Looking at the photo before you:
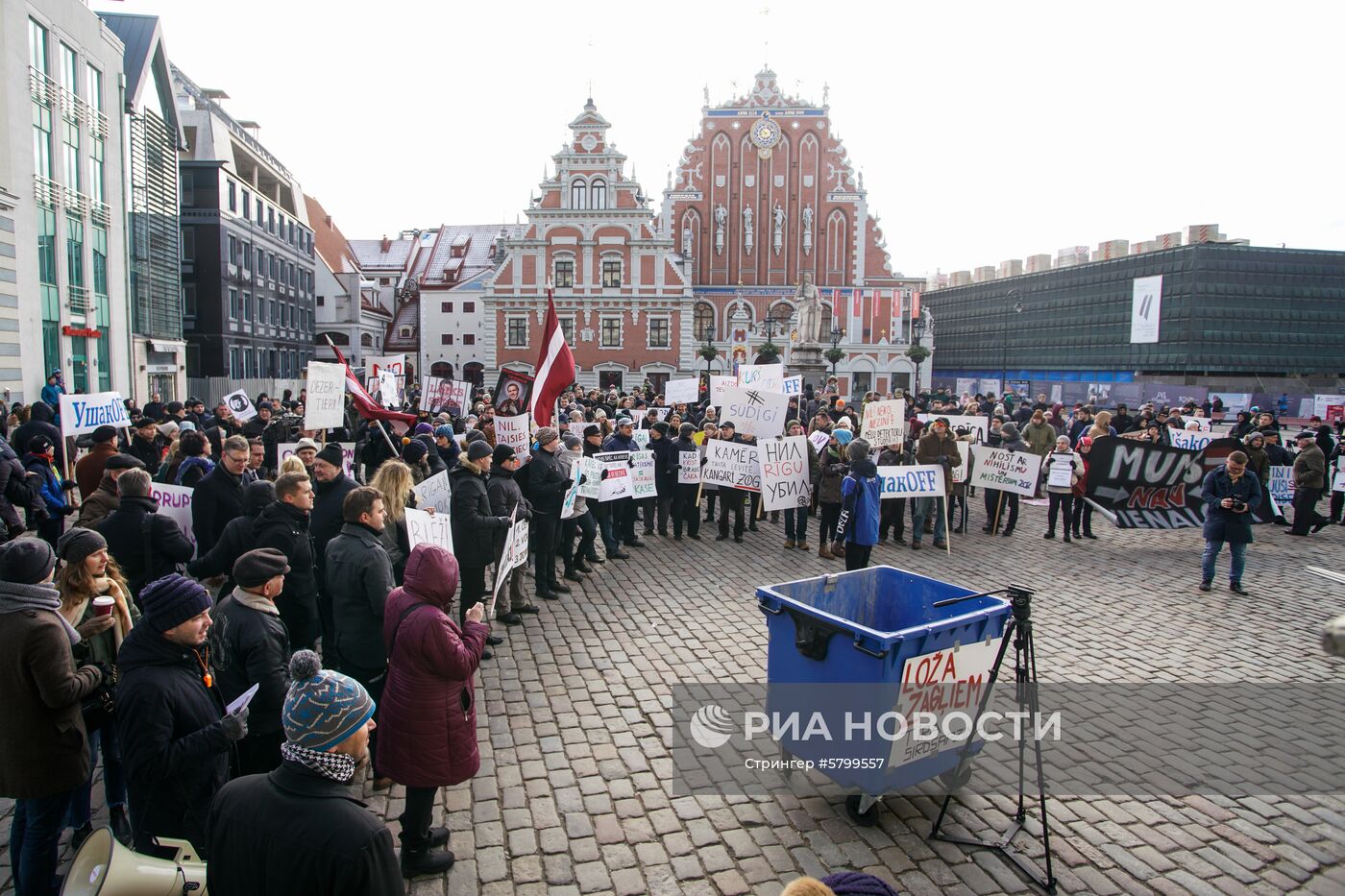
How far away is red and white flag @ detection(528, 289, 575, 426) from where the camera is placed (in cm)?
1084

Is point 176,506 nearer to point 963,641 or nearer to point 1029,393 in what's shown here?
point 963,641

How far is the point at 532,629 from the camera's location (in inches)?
325

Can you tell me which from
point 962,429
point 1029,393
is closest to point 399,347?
point 1029,393

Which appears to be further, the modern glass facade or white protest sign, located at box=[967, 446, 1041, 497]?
the modern glass facade

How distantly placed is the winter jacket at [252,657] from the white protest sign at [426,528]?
6.47 feet

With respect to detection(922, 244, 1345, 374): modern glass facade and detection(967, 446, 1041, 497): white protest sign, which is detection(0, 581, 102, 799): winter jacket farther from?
detection(922, 244, 1345, 374): modern glass facade

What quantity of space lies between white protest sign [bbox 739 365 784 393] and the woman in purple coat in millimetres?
12595

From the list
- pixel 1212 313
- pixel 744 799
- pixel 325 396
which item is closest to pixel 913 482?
pixel 744 799

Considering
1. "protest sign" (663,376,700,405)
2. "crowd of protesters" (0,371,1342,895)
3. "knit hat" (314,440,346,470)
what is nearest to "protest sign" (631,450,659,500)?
"crowd of protesters" (0,371,1342,895)

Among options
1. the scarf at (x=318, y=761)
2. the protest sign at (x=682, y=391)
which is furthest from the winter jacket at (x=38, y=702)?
the protest sign at (x=682, y=391)

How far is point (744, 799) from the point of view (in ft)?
16.8

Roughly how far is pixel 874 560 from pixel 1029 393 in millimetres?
51021

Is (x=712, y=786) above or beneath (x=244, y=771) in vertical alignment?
beneath

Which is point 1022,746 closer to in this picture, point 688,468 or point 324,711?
point 324,711
